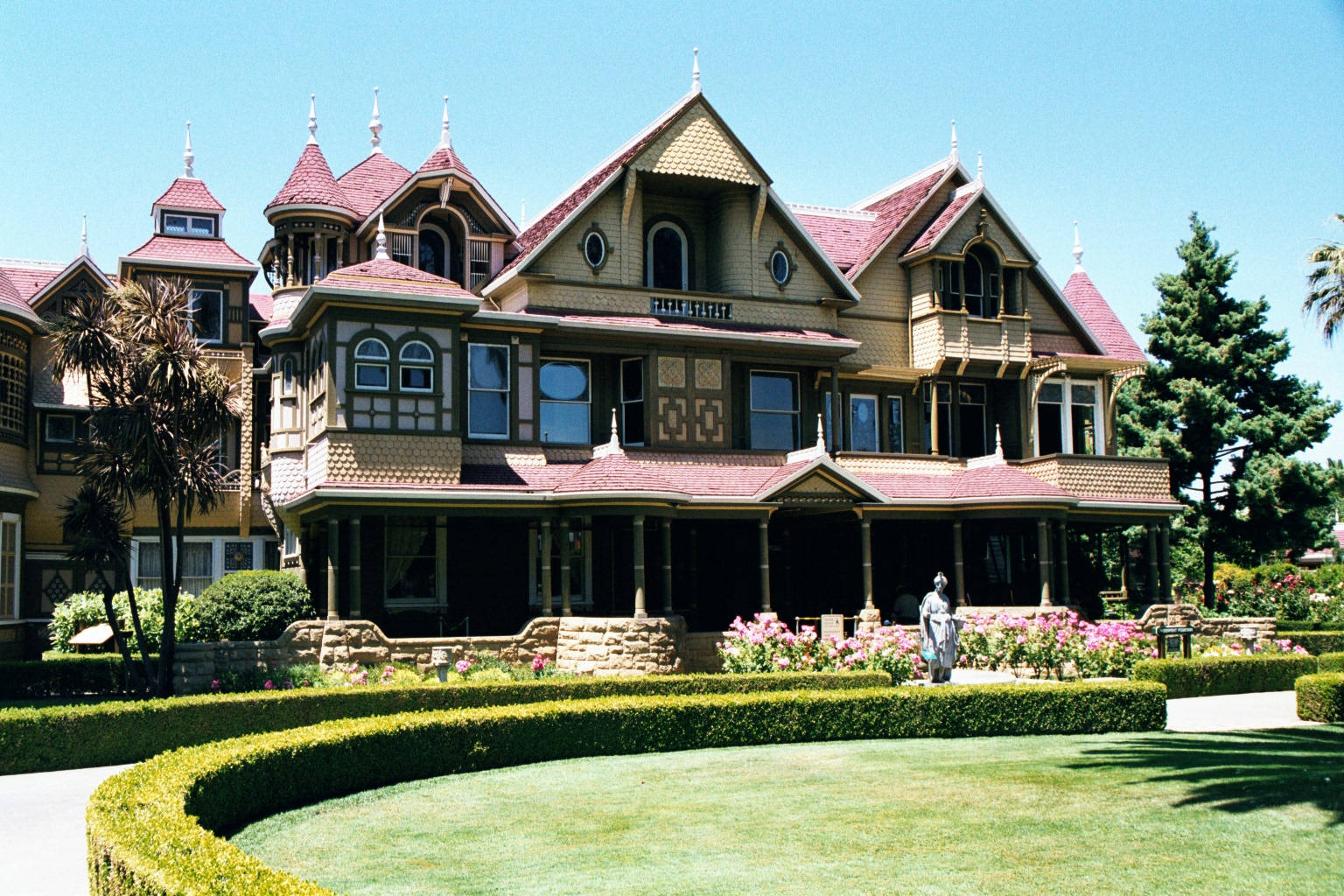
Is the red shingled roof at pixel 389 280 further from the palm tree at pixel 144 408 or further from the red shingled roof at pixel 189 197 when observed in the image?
the red shingled roof at pixel 189 197

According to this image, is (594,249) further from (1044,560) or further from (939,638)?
(1044,560)

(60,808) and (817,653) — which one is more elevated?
(817,653)

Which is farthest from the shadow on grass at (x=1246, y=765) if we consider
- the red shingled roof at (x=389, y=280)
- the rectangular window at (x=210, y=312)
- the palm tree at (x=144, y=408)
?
the rectangular window at (x=210, y=312)

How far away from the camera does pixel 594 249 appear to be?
3228 centimetres

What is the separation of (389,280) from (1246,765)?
19.3 m

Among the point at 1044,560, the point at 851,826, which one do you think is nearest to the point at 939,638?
the point at 1044,560

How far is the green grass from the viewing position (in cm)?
1189

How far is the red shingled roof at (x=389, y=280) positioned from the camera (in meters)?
27.8

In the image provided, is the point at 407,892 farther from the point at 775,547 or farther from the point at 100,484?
the point at 775,547

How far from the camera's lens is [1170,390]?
1715 inches

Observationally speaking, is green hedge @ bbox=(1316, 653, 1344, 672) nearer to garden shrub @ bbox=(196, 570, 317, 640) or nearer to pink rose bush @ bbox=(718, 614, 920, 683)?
pink rose bush @ bbox=(718, 614, 920, 683)

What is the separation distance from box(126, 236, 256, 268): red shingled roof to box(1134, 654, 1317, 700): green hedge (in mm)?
26452

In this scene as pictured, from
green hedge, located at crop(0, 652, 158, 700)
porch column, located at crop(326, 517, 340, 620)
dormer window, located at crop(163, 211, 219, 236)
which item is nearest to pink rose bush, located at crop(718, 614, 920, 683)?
porch column, located at crop(326, 517, 340, 620)

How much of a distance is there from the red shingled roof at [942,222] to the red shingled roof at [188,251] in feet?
62.5
